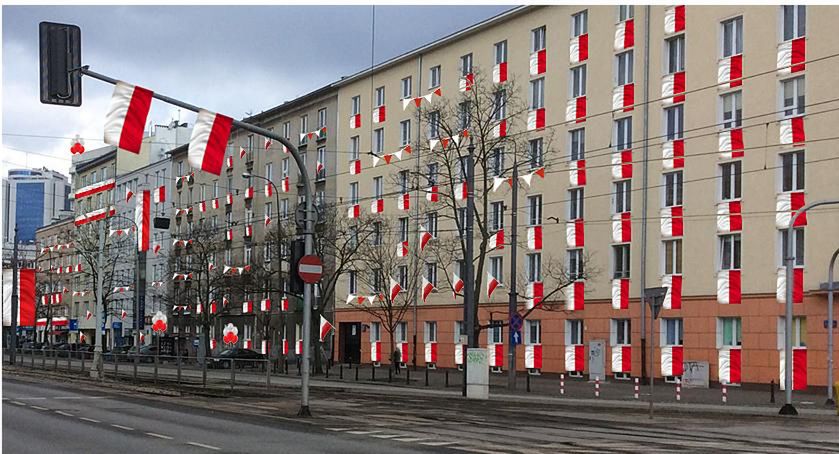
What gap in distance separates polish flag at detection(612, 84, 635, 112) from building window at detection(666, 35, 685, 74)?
2310 millimetres

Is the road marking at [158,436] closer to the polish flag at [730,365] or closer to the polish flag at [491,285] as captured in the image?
the polish flag at [730,365]

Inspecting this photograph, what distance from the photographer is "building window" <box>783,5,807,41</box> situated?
4181 cm

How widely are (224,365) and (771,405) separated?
23826mm

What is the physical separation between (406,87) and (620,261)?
21579mm

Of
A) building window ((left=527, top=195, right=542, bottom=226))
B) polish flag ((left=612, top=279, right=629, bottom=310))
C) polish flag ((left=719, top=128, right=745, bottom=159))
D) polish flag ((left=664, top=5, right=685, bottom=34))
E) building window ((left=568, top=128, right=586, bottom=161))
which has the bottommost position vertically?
polish flag ((left=612, top=279, right=629, bottom=310))

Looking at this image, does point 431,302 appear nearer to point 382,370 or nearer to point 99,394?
point 382,370

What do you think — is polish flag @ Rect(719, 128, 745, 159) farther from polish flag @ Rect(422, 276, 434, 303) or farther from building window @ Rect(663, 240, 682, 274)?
polish flag @ Rect(422, 276, 434, 303)

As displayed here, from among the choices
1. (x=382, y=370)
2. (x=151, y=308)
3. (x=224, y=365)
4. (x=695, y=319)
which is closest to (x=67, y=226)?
(x=151, y=308)

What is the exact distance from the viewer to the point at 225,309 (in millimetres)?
72062

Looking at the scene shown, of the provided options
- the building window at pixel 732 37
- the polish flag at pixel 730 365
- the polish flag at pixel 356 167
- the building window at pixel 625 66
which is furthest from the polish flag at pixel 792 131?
the polish flag at pixel 356 167

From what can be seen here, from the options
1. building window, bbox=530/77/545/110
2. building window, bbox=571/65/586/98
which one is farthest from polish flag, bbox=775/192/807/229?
building window, bbox=530/77/545/110

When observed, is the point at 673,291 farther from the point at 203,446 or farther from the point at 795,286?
the point at 203,446

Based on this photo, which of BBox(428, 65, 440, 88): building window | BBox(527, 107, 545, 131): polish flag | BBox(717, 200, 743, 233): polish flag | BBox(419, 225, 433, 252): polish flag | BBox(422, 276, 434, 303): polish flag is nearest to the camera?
BBox(717, 200, 743, 233): polish flag

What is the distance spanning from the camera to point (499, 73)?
5797 centimetres
